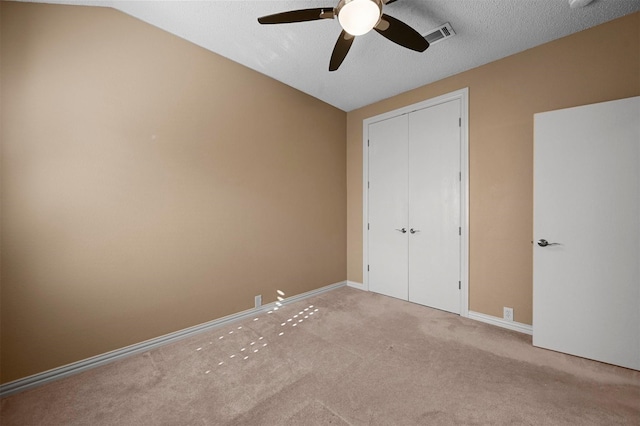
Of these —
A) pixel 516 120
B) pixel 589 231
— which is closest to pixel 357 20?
pixel 516 120

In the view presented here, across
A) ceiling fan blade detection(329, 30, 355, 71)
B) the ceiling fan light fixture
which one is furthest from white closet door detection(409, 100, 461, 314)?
the ceiling fan light fixture

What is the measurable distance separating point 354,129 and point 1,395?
4.38 m

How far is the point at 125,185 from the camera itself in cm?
213

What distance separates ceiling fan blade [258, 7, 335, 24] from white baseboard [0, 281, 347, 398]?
8.81ft

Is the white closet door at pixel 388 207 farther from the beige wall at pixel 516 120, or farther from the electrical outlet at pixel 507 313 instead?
the electrical outlet at pixel 507 313

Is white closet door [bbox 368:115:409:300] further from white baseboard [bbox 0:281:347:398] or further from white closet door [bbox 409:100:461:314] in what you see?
white baseboard [bbox 0:281:347:398]

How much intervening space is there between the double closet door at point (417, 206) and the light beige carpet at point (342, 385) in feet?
2.83

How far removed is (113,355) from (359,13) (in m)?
3.05

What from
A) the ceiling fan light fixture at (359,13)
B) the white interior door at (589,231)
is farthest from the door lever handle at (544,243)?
the ceiling fan light fixture at (359,13)

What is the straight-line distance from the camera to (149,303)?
2.26 meters

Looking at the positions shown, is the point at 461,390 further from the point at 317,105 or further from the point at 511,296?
the point at 317,105

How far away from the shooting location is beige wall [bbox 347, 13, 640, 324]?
86.4 inches

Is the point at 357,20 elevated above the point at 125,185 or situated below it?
above

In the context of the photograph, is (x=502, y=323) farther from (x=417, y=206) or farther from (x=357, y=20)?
(x=357, y=20)
